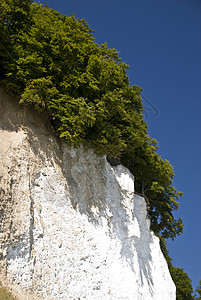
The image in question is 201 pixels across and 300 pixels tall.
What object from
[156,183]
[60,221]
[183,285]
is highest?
[156,183]

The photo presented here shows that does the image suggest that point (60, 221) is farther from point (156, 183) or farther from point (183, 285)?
point (183, 285)

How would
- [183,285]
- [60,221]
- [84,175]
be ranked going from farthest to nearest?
[183,285], [84,175], [60,221]

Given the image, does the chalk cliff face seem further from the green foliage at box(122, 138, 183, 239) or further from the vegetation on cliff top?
the green foliage at box(122, 138, 183, 239)

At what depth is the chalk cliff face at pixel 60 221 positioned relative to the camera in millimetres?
13578

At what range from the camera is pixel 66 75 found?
18047 millimetres

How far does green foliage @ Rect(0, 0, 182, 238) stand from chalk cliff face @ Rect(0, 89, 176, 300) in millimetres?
1379

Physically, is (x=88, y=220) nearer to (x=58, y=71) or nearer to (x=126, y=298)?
(x=126, y=298)

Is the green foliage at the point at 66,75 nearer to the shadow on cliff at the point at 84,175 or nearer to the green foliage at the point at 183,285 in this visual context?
the shadow on cliff at the point at 84,175

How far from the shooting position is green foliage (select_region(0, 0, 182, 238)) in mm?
16312

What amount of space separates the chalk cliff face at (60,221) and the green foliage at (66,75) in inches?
54.3

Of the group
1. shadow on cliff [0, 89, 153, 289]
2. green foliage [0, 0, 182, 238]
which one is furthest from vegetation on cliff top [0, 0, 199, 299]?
shadow on cliff [0, 89, 153, 289]

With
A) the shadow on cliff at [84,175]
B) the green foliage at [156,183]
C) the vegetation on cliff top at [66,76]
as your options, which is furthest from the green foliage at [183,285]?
the vegetation on cliff top at [66,76]

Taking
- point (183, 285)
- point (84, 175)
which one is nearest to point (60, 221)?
point (84, 175)

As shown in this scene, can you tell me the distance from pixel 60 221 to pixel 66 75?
810 cm
